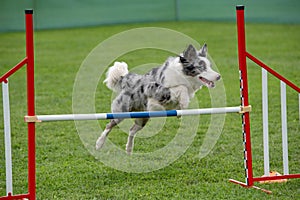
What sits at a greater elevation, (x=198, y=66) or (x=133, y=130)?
(x=198, y=66)

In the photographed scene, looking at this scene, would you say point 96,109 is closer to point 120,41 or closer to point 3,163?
point 3,163

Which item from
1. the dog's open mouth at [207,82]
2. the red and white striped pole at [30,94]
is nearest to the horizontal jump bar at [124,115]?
the red and white striped pole at [30,94]

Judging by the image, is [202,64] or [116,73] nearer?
[202,64]

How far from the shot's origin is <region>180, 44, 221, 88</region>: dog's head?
5383 mm

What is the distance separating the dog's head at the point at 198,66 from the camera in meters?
5.38

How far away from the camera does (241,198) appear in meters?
4.75

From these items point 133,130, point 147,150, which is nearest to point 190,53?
point 133,130

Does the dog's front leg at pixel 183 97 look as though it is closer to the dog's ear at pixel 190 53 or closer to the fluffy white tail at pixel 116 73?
the dog's ear at pixel 190 53

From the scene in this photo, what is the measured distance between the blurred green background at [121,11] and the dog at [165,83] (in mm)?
14440

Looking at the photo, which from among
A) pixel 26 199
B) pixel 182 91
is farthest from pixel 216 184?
pixel 26 199

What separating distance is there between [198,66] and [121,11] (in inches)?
603

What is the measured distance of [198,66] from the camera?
5449mm

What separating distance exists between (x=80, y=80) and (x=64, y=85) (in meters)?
0.59

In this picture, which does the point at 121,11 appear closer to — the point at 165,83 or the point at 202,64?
the point at 165,83
